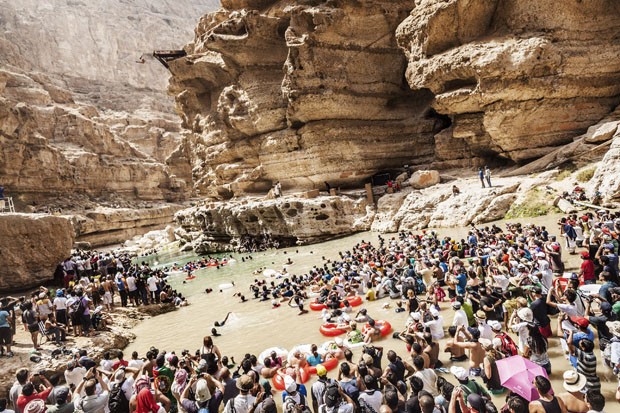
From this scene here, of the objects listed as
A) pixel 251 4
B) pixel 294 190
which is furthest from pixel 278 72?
pixel 294 190

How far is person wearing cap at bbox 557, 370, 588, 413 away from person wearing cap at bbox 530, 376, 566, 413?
1.03 ft

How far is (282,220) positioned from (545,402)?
1128 inches

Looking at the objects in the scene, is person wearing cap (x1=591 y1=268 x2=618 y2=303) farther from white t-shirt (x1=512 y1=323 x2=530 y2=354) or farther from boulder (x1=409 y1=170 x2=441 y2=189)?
boulder (x1=409 y1=170 x2=441 y2=189)

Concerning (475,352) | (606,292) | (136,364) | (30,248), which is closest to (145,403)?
(136,364)

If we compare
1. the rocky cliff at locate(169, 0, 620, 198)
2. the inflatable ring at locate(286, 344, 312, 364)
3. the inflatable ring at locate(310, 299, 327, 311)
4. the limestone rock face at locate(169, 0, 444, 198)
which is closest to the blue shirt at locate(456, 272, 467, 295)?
the inflatable ring at locate(310, 299, 327, 311)

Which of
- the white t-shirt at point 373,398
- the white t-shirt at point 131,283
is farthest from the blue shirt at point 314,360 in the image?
the white t-shirt at point 131,283

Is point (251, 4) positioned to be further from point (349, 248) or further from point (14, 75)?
point (14, 75)

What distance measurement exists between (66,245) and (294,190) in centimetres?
2101

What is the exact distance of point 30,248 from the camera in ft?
54.1

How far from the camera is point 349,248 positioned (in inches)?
988

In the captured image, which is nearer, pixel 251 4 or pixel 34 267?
pixel 34 267

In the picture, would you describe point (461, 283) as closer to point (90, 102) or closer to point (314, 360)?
point (314, 360)

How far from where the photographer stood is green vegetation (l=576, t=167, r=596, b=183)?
19422 millimetres

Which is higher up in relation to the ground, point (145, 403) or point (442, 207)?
point (442, 207)
